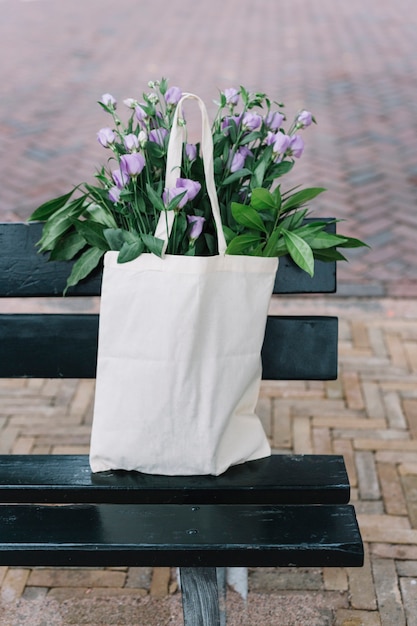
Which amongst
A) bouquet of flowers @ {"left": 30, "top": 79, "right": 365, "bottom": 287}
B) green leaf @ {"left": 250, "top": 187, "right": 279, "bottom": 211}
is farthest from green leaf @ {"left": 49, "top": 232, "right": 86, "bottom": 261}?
green leaf @ {"left": 250, "top": 187, "right": 279, "bottom": 211}

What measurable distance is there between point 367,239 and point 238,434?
273cm

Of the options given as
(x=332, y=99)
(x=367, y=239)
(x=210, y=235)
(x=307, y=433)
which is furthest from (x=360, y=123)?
(x=210, y=235)

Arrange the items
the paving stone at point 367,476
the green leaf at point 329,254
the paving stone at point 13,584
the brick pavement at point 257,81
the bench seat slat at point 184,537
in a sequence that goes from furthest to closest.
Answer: the brick pavement at point 257,81, the paving stone at point 367,476, the paving stone at point 13,584, the green leaf at point 329,254, the bench seat slat at point 184,537

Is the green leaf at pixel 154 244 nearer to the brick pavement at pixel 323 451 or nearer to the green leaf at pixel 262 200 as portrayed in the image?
the green leaf at pixel 262 200

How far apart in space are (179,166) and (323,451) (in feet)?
4.73

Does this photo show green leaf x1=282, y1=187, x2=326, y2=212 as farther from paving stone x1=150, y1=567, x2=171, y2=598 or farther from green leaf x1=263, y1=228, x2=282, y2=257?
paving stone x1=150, y1=567, x2=171, y2=598

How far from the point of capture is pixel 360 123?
6.32m

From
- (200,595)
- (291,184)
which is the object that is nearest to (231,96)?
(200,595)

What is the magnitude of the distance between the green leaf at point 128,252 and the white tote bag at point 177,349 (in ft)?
0.04

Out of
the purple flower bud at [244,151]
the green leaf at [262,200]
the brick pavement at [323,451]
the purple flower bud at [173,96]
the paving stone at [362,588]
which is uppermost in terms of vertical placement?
the purple flower bud at [173,96]

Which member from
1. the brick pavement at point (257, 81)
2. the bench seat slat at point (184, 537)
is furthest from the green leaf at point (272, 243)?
the brick pavement at point (257, 81)

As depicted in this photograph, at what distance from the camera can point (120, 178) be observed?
5.48ft

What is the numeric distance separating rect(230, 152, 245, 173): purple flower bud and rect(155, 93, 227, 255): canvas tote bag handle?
13cm

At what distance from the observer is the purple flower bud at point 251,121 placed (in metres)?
1.69
